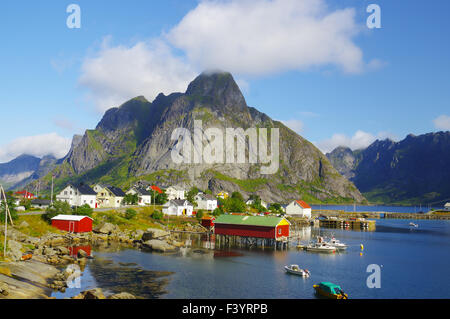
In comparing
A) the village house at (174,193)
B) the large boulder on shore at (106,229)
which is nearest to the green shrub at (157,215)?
the large boulder on shore at (106,229)

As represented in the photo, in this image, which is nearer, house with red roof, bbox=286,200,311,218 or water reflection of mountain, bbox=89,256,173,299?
water reflection of mountain, bbox=89,256,173,299

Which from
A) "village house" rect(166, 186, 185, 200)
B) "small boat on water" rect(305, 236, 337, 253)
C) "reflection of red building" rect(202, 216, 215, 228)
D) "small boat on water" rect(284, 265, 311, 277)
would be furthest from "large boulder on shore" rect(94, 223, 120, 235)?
"village house" rect(166, 186, 185, 200)

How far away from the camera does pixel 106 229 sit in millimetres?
87750

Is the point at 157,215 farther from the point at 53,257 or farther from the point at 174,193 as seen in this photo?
the point at 174,193

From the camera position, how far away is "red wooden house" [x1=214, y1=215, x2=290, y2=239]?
87062mm

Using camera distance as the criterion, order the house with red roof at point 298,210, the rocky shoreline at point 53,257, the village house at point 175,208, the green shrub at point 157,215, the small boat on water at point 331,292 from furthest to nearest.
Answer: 1. the house with red roof at point 298,210
2. the village house at point 175,208
3. the green shrub at point 157,215
4. the small boat on water at point 331,292
5. the rocky shoreline at point 53,257

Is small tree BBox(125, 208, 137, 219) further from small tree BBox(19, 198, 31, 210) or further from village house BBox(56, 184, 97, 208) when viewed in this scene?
small tree BBox(19, 198, 31, 210)

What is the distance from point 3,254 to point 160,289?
75.5 ft

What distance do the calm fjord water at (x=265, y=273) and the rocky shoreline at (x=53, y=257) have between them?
2.62 m

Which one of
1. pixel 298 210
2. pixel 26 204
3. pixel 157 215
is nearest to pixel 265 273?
pixel 157 215

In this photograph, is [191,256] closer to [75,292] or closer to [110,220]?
[75,292]

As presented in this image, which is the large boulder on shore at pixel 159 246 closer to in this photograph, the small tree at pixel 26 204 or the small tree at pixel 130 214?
the small tree at pixel 130 214

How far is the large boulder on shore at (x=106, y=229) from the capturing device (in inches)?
3438
